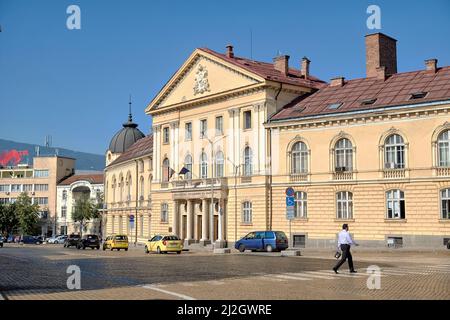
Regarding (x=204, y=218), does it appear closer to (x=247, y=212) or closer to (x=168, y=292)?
(x=247, y=212)

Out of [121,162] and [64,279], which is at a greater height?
[121,162]

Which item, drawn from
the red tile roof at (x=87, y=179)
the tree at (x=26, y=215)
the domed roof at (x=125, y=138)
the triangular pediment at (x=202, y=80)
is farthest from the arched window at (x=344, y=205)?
the tree at (x=26, y=215)

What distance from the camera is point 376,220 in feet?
144

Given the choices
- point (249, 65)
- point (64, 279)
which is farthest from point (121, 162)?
point (64, 279)

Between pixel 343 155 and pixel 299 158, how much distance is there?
411cm

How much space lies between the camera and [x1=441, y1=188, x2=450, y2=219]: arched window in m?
40.4

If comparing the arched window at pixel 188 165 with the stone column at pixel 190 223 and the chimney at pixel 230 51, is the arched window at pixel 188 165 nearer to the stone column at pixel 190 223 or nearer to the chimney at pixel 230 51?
the stone column at pixel 190 223

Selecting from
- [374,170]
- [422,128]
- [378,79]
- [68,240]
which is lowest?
[68,240]

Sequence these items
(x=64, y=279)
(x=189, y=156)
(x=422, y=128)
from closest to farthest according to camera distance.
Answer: (x=64, y=279), (x=422, y=128), (x=189, y=156)

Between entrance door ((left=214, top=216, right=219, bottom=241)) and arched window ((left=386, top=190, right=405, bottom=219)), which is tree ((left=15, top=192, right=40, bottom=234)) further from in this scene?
arched window ((left=386, top=190, right=405, bottom=219))

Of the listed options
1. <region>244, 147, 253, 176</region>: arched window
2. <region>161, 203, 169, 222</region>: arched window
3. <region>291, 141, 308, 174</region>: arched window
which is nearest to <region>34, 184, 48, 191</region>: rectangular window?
<region>161, 203, 169, 222</region>: arched window
